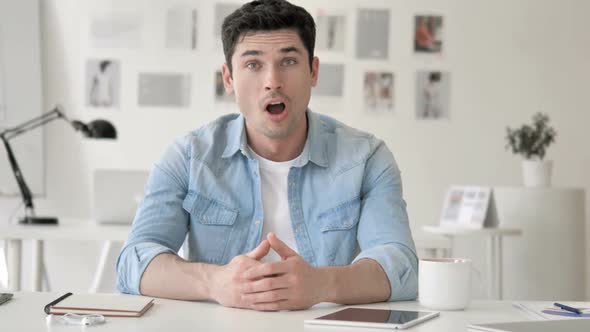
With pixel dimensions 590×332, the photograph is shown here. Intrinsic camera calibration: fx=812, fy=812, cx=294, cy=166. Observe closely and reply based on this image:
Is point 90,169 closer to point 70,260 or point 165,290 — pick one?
point 70,260

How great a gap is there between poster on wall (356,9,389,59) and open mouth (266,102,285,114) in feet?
10.4

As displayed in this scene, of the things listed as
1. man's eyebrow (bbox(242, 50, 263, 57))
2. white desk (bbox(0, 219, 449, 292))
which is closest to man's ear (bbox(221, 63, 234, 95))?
man's eyebrow (bbox(242, 50, 263, 57))

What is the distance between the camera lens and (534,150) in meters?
4.50

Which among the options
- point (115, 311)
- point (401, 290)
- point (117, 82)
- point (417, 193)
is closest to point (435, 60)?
point (417, 193)

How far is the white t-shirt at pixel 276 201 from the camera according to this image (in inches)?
74.5

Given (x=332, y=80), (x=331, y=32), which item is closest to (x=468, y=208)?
(x=332, y=80)

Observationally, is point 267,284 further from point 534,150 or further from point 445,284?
point 534,150

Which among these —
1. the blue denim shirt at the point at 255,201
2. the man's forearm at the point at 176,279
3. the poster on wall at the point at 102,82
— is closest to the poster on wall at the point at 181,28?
the poster on wall at the point at 102,82

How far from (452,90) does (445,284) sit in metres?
3.83

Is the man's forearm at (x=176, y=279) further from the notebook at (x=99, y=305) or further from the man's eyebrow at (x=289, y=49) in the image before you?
the man's eyebrow at (x=289, y=49)

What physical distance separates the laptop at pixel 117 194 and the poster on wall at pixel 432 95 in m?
2.09

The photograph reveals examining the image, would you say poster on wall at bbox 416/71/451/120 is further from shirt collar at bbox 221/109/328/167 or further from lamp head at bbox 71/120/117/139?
shirt collar at bbox 221/109/328/167

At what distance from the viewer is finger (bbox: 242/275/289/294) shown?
137cm

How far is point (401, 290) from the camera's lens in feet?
5.18
